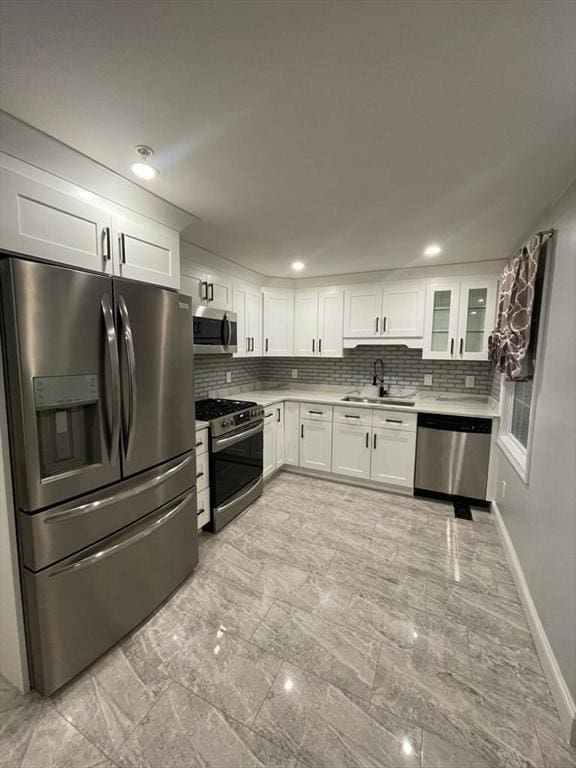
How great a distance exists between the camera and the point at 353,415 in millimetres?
3443

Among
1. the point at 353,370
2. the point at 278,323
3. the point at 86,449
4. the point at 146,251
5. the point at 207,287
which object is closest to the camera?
the point at 86,449

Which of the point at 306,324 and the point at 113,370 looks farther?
the point at 306,324

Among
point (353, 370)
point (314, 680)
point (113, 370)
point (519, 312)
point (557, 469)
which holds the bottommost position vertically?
point (314, 680)

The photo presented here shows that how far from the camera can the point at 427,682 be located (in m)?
1.44

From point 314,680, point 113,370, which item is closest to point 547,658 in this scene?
point 314,680

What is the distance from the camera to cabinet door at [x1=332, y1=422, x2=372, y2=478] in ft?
11.2

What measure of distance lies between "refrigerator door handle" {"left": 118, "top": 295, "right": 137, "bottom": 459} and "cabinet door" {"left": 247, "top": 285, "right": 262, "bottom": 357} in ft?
6.76

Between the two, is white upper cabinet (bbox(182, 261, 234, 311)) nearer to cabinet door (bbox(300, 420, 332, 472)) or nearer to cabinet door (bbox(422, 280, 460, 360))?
cabinet door (bbox(300, 420, 332, 472))

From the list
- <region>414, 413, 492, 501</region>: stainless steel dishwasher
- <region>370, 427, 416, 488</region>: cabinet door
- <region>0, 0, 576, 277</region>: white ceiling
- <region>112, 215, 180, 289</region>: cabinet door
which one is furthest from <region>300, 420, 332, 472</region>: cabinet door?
<region>0, 0, 576, 277</region>: white ceiling

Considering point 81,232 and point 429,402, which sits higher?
point 81,232

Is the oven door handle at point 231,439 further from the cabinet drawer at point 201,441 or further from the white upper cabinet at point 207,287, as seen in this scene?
the white upper cabinet at point 207,287

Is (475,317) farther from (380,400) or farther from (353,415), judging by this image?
(353,415)

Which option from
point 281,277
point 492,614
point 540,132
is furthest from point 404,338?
point 492,614

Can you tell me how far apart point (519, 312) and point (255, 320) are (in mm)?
2500
